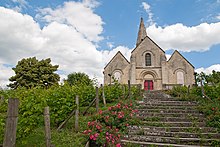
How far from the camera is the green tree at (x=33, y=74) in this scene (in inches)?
965

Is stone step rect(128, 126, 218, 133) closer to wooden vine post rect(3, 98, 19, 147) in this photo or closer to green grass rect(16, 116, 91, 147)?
green grass rect(16, 116, 91, 147)

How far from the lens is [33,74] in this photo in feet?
81.3

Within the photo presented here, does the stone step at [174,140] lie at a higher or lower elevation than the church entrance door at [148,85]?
lower

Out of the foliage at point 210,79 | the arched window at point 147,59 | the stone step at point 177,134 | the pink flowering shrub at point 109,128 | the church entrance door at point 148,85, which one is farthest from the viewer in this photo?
the arched window at point 147,59

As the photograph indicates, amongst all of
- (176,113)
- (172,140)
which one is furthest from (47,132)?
(176,113)

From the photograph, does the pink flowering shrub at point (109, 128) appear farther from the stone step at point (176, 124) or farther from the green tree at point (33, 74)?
the green tree at point (33, 74)

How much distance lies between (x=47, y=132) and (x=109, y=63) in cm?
2286

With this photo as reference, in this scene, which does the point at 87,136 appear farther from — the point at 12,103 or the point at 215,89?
the point at 215,89

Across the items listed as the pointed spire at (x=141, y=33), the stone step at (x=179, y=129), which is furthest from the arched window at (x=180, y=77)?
the stone step at (x=179, y=129)

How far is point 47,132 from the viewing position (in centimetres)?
378

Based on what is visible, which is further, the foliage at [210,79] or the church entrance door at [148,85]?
the church entrance door at [148,85]

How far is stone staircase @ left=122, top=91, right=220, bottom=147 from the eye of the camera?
5.22m

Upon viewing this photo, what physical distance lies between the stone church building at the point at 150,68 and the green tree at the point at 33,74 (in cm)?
838

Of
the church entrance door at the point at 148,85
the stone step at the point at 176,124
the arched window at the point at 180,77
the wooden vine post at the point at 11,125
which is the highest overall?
the arched window at the point at 180,77
